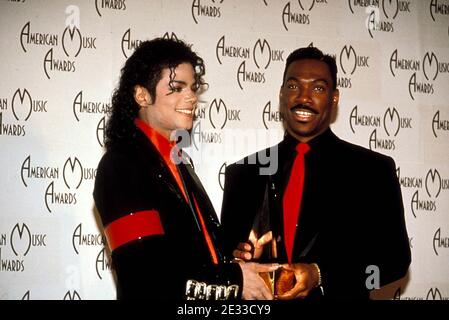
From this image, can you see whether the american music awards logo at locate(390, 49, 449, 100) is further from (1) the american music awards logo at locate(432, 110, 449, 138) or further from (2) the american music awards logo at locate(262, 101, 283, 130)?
(2) the american music awards logo at locate(262, 101, 283, 130)

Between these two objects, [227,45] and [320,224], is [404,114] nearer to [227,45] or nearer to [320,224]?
[227,45]

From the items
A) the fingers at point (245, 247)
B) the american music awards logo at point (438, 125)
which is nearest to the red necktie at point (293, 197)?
the fingers at point (245, 247)

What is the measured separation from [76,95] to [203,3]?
76 cm

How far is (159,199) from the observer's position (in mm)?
1884

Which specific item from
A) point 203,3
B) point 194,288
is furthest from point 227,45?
point 194,288

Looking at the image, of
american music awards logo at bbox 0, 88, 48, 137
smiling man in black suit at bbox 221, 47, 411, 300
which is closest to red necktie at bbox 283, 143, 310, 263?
smiling man in black suit at bbox 221, 47, 411, 300

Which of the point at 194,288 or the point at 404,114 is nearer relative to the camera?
the point at 194,288

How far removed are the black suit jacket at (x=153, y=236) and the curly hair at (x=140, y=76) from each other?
9cm

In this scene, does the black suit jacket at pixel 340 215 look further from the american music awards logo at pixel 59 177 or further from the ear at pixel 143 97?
the american music awards logo at pixel 59 177

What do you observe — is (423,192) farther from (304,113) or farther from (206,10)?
(206,10)

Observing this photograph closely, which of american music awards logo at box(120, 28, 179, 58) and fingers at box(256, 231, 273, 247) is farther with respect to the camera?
american music awards logo at box(120, 28, 179, 58)

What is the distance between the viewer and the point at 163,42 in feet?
6.95

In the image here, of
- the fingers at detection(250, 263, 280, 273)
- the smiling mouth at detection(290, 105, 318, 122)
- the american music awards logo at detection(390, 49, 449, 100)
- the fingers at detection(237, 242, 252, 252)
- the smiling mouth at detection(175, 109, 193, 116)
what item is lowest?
the fingers at detection(250, 263, 280, 273)

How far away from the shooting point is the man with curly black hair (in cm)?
179
